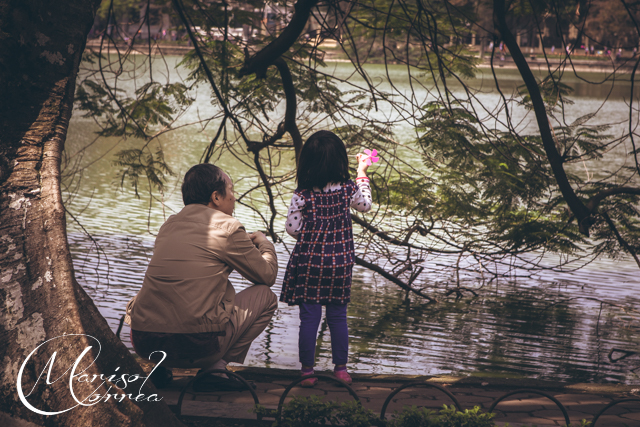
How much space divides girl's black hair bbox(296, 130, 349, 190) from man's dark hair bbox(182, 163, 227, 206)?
41cm

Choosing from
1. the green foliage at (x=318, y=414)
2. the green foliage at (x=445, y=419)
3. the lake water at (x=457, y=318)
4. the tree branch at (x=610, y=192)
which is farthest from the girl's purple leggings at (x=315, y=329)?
the tree branch at (x=610, y=192)

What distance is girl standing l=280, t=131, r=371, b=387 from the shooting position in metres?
2.99

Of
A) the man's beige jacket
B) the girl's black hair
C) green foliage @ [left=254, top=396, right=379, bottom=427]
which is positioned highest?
the girl's black hair

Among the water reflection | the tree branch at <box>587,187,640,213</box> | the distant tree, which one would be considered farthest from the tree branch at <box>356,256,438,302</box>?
the tree branch at <box>587,187,640,213</box>

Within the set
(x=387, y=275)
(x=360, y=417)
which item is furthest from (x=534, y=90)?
(x=387, y=275)

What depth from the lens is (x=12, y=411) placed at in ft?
6.90

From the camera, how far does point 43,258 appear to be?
86.8 inches

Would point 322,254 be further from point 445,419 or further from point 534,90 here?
point 534,90

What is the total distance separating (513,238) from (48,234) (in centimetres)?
481

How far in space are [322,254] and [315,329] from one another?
0.39 m

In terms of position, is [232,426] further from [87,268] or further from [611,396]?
[87,268]

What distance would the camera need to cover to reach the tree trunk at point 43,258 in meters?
2.12

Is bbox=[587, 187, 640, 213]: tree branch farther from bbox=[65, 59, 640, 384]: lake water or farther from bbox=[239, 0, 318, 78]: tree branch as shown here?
bbox=[239, 0, 318, 78]: tree branch

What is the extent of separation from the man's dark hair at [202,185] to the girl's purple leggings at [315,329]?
27.6 inches
